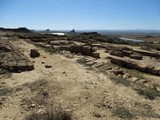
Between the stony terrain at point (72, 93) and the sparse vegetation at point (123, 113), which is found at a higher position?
the stony terrain at point (72, 93)

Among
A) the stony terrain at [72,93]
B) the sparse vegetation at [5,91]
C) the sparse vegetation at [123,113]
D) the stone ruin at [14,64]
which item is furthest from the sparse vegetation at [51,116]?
the stone ruin at [14,64]

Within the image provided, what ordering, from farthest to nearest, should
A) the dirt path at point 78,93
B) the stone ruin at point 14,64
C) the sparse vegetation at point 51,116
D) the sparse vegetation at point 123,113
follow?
the stone ruin at point 14,64 → the dirt path at point 78,93 → the sparse vegetation at point 123,113 → the sparse vegetation at point 51,116

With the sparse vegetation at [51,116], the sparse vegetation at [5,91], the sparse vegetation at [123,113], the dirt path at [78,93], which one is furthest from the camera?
the sparse vegetation at [5,91]

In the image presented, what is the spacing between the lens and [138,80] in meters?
12.9

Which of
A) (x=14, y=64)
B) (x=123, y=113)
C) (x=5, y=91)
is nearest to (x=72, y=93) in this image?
(x=123, y=113)

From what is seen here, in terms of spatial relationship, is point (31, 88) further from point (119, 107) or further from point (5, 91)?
point (119, 107)

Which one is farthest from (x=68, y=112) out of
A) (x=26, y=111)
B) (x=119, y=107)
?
(x=119, y=107)

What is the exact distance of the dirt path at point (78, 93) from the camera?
25.8ft

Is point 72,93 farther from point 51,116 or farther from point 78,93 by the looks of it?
point 51,116

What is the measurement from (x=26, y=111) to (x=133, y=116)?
380cm

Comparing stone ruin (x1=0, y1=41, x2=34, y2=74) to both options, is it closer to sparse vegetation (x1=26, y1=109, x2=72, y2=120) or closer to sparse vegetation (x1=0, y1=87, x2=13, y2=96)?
sparse vegetation (x1=0, y1=87, x2=13, y2=96)

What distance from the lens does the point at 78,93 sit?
9.68 m

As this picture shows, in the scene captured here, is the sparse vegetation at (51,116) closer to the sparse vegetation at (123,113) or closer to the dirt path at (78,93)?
the dirt path at (78,93)

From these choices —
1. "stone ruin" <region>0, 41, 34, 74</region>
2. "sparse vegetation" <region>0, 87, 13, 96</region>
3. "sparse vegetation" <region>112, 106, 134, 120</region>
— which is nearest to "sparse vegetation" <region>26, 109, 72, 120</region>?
"sparse vegetation" <region>112, 106, 134, 120</region>
